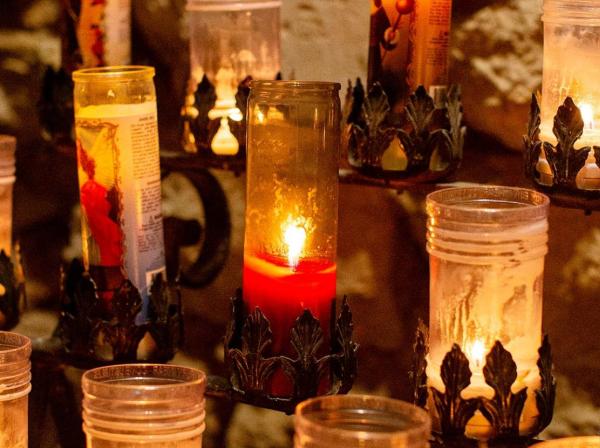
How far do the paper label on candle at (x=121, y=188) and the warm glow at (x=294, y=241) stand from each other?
0.16 metres

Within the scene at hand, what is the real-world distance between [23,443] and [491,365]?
1.25 ft

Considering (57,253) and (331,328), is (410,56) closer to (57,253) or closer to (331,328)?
(331,328)

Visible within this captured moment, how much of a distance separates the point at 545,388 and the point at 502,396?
39 mm

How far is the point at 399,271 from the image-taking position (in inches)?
39.1

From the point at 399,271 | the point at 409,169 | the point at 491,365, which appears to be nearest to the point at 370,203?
the point at 399,271

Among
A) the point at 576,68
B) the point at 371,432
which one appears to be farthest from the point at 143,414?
the point at 576,68

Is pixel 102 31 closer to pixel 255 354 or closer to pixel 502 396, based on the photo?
pixel 255 354

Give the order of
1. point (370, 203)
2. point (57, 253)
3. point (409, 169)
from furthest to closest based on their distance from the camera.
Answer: point (57, 253) < point (370, 203) < point (409, 169)

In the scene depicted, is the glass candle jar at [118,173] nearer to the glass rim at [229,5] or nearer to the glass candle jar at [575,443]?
the glass rim at [229,5]

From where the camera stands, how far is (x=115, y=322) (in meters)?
0.88

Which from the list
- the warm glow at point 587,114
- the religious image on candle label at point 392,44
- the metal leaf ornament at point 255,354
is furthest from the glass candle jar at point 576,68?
the metal leaf ornament at point 255,354

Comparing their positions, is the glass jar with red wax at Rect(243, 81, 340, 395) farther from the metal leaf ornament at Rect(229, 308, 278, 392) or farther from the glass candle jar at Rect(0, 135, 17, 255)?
the glass candle jar at Rect(0, 135, 17, 255)

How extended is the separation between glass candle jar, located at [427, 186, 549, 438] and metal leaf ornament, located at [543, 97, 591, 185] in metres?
0.02

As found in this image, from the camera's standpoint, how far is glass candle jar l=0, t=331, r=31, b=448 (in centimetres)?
82
